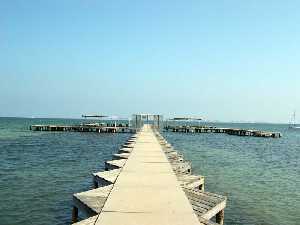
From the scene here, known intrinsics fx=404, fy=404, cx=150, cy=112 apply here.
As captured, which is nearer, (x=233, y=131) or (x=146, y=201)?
(x=146, y=201)

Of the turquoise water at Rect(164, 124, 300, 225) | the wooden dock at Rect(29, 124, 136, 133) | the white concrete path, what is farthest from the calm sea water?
the wooden dock at Rect(29, 124, 136, 133)

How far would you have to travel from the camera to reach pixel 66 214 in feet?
44.6

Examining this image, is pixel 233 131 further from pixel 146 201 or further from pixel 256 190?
pixel 146 201

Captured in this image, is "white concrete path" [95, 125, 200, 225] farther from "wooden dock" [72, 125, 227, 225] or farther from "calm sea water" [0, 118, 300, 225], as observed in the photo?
"calm sea water" [0, 118, 300, 225]

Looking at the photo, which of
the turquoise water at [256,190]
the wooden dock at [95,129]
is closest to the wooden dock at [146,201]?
the turquoise water at [256,190]

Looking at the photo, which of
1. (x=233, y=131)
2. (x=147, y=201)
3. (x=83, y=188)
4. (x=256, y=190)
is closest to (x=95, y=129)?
(x=233, y=131)

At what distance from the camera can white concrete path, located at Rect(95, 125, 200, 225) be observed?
7.72 metres

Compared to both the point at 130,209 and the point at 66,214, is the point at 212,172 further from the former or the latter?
the point at 130,209

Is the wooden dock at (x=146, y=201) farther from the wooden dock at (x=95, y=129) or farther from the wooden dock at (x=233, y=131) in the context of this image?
the wooden dock at (x=233, y=131)

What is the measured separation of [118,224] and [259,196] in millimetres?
11959

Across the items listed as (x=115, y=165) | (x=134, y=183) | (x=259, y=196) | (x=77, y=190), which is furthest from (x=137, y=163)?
(x=259, y=196)

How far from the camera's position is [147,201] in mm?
9250

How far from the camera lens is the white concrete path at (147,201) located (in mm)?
7719

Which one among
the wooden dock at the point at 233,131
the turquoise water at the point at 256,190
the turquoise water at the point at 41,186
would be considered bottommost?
the turquoise water at the point at 256,190
